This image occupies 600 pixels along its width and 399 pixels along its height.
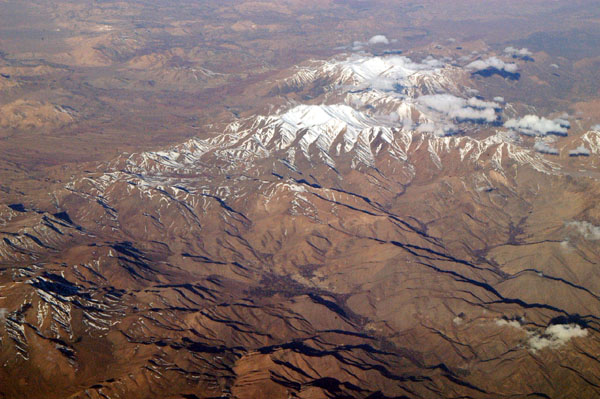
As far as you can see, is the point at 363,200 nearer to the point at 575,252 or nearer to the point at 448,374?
the point at 575,252

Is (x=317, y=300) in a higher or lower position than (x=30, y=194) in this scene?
lower

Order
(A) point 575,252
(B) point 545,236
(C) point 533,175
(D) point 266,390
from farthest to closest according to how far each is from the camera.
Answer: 1. (C) point 533,175
2. (B) point 545,236
3. (A) point 575,252
4. (D) point 266,390

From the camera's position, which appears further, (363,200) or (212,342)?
(363,200)

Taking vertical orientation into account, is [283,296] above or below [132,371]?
below

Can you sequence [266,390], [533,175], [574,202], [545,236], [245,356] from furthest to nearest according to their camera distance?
[533,175] < [574,202] < [545,236] < [245,356] < [266,390]

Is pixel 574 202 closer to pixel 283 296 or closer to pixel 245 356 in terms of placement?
pixel 283 296

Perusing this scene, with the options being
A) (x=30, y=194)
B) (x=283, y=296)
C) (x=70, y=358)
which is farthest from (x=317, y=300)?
(x=30, y=194)

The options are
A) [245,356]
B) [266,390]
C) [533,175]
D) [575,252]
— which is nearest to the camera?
[266,390]

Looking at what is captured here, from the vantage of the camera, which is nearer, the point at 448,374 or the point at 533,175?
the point at 448,374

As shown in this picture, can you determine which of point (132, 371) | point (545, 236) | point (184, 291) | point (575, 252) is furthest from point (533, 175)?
point (132, 371)
